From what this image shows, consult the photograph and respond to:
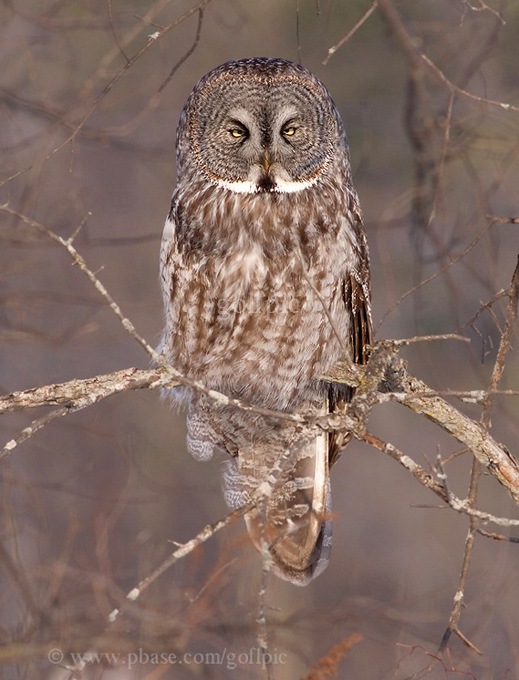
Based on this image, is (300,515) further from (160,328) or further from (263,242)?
(160,328)

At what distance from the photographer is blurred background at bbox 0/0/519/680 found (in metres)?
4.17

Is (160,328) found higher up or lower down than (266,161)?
higher up

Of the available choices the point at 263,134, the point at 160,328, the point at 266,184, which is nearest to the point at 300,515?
the point at 266,184

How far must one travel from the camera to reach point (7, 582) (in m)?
5.66

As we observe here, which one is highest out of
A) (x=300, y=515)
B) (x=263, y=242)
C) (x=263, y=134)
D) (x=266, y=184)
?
(x=263, y=134)

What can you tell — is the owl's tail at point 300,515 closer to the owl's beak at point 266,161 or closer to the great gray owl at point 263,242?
the great gray owl at point 263,242

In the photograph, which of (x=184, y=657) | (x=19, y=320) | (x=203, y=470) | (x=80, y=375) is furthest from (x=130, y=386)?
(x=203, y=470)

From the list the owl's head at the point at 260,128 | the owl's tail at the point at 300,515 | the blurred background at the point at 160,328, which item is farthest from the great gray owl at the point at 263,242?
the blurred background at the point at 160,328

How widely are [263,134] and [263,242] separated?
423mm

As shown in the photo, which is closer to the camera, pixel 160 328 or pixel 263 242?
pixel 263 242

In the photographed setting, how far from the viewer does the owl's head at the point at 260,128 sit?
3.05 metres

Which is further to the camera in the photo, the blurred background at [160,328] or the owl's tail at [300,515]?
the blurred background at [160,328]

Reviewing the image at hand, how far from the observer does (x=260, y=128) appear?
3105mm

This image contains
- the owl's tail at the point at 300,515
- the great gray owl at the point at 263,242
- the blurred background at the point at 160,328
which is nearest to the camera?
the great gray owl at the point at 263,242
